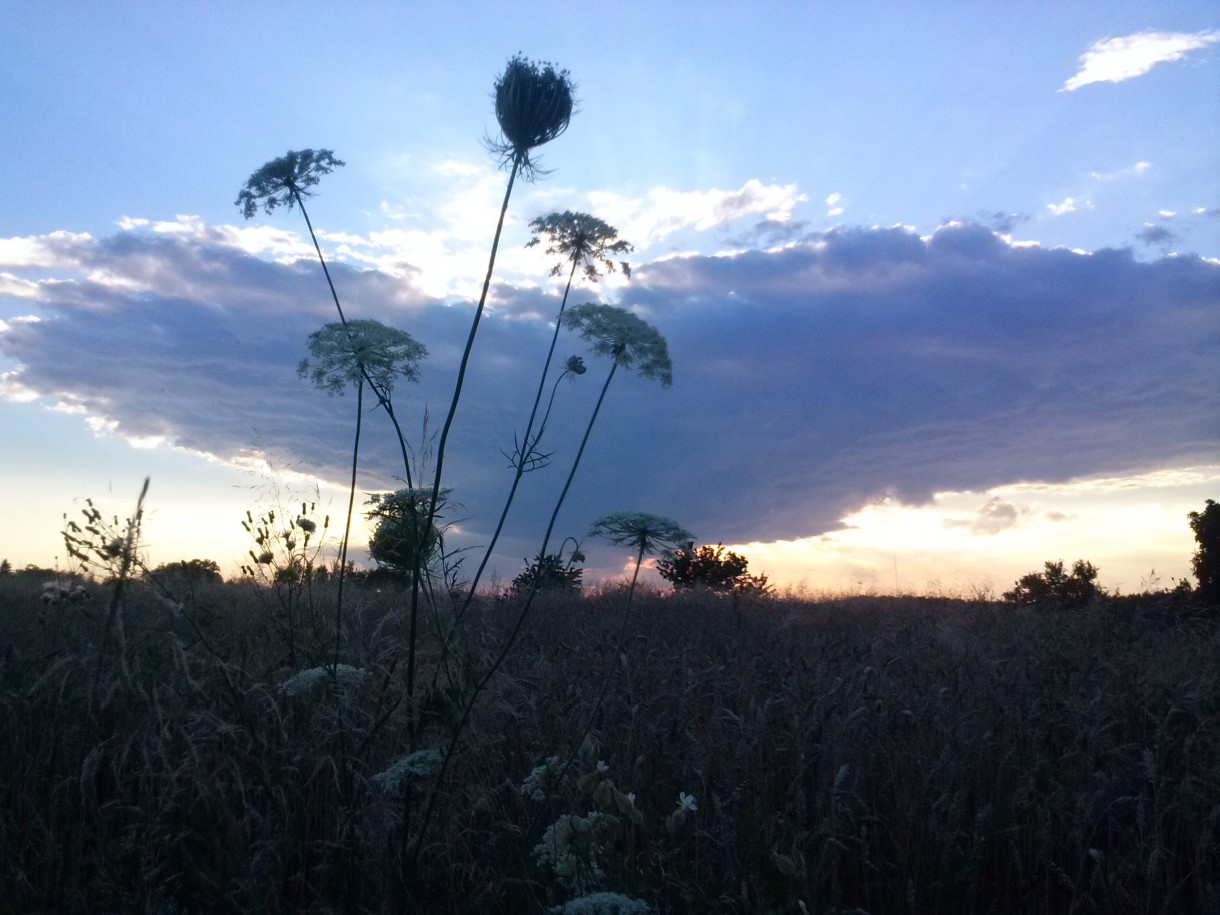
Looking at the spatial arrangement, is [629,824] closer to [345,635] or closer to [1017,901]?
[1017,901]

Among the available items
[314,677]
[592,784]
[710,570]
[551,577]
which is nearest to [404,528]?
[314,677]

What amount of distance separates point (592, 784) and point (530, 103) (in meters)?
2.28

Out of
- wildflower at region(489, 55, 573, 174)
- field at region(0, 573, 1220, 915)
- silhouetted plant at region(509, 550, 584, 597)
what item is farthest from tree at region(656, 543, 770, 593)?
wildflower at region(489, 55, 573, 174)

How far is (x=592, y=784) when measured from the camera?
246cm

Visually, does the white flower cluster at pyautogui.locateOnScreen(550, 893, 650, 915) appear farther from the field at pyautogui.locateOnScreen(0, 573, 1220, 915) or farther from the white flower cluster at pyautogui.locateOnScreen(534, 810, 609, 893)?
the white flower cluster at pyautogui.locateOnScreen(534, 810, 609, 893)

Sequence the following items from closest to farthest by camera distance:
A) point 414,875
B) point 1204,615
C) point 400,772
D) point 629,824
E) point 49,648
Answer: point 400,772 → point 414,875 → point 629,824 → point 49,648 → point 1204,615

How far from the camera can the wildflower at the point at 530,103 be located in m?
2.97

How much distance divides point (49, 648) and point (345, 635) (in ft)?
6.60

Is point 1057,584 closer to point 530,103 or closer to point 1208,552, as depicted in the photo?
point 1208,552

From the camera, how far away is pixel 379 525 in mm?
4105

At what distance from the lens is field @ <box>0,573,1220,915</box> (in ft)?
10.1

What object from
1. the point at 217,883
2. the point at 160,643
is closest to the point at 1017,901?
the point at 217,883

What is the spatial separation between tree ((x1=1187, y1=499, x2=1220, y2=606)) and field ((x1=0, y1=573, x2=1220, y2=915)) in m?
7.32

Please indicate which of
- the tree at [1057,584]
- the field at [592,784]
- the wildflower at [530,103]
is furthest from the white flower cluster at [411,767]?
the tree at [1057,584]
